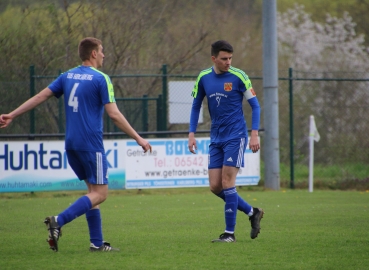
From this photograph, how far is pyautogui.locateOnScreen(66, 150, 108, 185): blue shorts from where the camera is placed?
6.30m

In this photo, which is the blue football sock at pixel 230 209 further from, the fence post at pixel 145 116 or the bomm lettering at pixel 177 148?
the fence post at pixel 145 116

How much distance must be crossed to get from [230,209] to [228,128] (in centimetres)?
89

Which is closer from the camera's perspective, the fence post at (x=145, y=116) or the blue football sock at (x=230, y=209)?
the blue football sock at (x=230, y=209)

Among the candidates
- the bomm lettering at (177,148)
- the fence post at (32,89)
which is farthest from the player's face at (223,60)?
the fence post at (32,89)

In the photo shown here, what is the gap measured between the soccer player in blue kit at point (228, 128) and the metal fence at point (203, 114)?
23.0 feet

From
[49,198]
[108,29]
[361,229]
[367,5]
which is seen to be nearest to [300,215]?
[361,229]

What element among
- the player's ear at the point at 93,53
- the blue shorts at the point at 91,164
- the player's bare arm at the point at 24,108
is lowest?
the blue shorts at the point at 91,164

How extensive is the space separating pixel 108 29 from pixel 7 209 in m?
9.18

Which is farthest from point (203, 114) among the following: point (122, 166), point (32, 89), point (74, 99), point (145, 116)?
point (74, 99)

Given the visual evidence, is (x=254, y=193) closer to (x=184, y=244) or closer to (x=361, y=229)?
(x=361, y=229)

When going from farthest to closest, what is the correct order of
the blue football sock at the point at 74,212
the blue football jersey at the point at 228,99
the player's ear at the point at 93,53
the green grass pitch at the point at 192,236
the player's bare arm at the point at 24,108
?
the blue football jersey at the point at 228,99 → the player's ear at the point at 93,53 → the player's bare arm at the point at 24,108 → the blue football sock at the point at 74,212 → the green grass pitch at the point at 192,236

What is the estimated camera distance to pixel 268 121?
1544 cm

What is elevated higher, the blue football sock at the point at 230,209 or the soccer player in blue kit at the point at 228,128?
the soccer player in blue kit at the point at 228,128

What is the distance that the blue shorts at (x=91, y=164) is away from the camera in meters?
6.30
